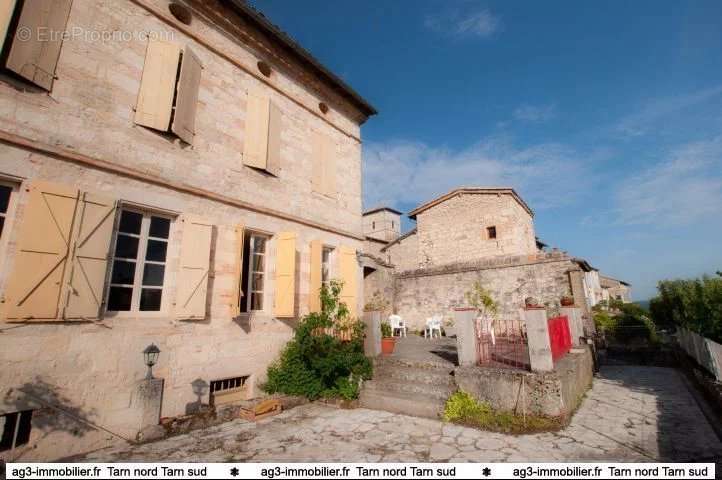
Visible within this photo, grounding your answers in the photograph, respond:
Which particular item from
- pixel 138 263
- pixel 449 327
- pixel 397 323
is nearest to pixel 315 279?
pixel 138 263

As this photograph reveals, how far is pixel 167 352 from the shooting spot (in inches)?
206

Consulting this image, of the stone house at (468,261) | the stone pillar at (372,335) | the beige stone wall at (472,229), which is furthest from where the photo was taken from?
the beige stone wall at (472,229)

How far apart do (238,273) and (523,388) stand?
5.25 m

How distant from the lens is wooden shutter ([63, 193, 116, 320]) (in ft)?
14.5

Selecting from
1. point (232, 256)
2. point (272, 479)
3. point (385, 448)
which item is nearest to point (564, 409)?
point (385, 448)

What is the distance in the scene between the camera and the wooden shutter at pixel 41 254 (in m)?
4.02

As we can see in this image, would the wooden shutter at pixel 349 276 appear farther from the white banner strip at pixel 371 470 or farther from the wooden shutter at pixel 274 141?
the white banner strip at pixel 371 470

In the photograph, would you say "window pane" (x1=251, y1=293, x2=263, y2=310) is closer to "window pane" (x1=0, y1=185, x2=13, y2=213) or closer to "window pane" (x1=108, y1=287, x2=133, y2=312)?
"window pane" (x1=108, y1=287, x2=133, y2=312)

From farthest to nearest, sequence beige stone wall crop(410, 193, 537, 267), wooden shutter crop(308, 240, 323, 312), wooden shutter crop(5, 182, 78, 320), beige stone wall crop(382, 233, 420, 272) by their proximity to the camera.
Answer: beige stone wall crop(382, 233, 420, 272)
beige stone wall crop(410, 193, 537, 267)
wooden shutter crop(308, 240, 323, 312)
wooden shutter crop(5, 182, 78, 320)

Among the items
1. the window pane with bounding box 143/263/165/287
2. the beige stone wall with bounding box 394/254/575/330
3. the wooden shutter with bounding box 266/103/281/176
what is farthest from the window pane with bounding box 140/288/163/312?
the beige stone wall with bounding box 394/254/575/330

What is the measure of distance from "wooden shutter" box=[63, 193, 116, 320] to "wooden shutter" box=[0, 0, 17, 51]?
7.19 ft

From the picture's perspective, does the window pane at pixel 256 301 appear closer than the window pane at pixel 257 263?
Yes

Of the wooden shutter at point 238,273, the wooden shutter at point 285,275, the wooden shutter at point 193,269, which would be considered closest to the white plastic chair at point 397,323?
the wooden shutter at point 285,275

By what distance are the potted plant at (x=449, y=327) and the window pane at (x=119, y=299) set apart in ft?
31.7
